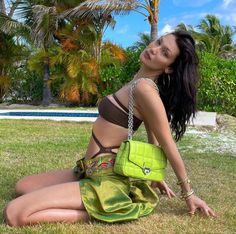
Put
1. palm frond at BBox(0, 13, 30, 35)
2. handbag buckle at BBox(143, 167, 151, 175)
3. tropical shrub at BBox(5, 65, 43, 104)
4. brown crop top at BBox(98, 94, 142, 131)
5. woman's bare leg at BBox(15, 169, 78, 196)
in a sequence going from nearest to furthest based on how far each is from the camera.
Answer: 1. handbag buckle at BBox(143, 167, 151, 175)
2. brown crop top at BBox(98, 94, 142, 131)
3. woman's bare leg at BBox(15, 169, 78, 196)
4. palm frond at BBox(0, 13, 30, 35)
5. tropical shrub at BBox(5, 65, 43, 104)

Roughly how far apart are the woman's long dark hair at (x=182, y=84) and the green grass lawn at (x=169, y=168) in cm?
70

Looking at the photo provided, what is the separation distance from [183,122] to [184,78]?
362 millimetres

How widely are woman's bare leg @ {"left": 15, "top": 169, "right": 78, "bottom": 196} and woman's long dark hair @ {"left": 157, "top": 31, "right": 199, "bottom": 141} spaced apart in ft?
3.09

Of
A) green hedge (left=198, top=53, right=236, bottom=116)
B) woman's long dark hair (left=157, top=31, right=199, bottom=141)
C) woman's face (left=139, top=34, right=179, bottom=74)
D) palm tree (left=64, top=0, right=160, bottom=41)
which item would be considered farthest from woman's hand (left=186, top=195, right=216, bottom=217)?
palm tree (left=64, top=0, right=160, bottom=41)

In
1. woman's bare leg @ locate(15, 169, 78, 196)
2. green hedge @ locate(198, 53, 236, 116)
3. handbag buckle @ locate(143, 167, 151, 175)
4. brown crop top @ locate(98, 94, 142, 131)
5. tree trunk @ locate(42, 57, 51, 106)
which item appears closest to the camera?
handbag buckle @ locate(143, 167, 151, 175)

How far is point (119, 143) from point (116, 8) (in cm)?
1147

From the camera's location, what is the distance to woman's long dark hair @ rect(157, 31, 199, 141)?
3111 millimetres

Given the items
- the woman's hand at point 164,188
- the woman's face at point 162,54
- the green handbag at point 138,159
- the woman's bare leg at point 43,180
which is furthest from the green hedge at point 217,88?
the green handbag at point 138,159

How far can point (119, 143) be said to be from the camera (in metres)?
3.20

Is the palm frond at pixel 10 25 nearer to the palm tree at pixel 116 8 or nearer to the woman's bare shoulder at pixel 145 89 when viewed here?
the palm tree at pixel 116 8

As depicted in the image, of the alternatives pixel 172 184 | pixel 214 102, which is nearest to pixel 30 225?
pixel 172 184

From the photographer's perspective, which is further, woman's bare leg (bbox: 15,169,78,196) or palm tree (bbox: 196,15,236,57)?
palm tree (bbox: 196,15,236,57)

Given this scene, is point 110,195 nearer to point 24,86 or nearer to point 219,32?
point 24,86

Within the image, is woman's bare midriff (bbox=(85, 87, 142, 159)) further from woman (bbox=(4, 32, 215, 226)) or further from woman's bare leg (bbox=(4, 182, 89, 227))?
woman's bare leg (bbox=(4, 182, 89, 227))
